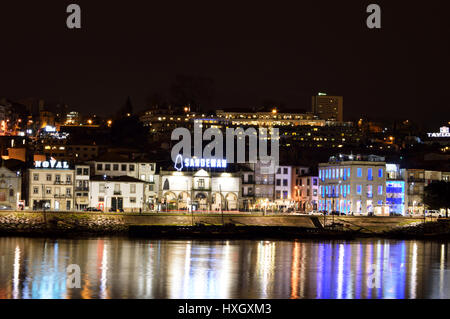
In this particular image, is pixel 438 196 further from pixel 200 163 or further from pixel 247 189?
pixel 200 163

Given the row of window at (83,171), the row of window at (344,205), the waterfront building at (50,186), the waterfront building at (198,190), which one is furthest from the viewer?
the waterfront building at (198,190)

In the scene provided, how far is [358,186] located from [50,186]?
115 ft

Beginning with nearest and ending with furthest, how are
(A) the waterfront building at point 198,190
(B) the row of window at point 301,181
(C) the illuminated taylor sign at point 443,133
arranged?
1. (A) the waterfront building at point 198,190
2. (B) the row of window at point 301,181
3. (C) the illuminated taylor sign at point 443,133

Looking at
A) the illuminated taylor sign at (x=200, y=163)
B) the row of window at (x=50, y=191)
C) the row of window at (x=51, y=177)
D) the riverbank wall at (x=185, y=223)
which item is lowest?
the riverbank wall at (x=185, y=223)

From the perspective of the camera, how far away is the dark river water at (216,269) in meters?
46.4

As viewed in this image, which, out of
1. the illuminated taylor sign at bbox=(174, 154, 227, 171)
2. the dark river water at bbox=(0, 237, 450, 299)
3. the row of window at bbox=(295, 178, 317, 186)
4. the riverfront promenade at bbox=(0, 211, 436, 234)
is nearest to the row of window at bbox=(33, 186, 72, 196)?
the riverfront promenade at bbox=(0, 211, 436, 234)

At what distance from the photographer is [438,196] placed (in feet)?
311

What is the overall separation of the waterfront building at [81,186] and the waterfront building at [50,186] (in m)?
0.58

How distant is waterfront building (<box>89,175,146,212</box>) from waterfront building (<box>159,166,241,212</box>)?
12.0 feet

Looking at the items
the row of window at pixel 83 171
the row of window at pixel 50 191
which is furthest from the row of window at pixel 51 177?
the row of window at pixel 83 171

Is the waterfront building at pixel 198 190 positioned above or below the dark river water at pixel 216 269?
above

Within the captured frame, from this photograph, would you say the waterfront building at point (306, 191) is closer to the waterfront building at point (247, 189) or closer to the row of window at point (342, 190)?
the row of window at point (342, 190)

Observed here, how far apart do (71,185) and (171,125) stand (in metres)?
75.6
